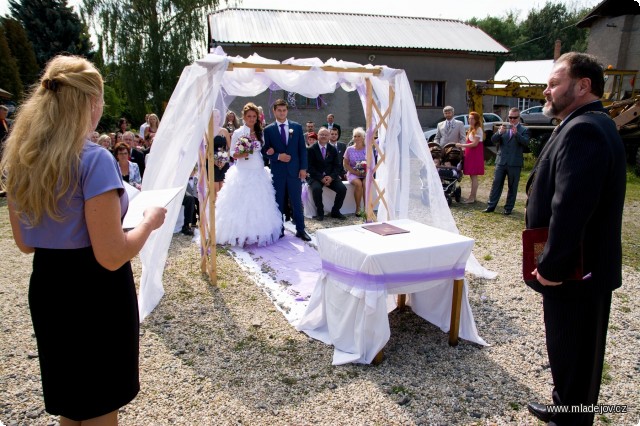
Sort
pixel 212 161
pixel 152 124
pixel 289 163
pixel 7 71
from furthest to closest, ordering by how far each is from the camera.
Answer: pixel 7 71 < pixel 152 124 < pixel 289 163 < pixel 212 161

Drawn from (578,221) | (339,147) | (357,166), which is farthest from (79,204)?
(339,147)

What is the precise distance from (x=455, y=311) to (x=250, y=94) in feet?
11.1

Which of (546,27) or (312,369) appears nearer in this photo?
(312,369)

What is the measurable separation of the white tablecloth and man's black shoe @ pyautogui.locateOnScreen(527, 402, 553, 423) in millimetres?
824

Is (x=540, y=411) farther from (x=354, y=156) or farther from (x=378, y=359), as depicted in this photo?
(x=354, y=156)

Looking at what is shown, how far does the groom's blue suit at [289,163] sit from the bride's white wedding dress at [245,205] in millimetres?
203

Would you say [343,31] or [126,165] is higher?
[343,31]

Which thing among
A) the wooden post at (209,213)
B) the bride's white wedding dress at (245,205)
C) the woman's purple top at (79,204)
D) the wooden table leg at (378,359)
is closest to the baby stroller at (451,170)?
the bride's white wedding dress at (245,205)

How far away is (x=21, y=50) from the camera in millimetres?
19047

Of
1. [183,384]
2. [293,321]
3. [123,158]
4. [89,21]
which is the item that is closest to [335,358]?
[293,321]

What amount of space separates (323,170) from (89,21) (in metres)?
16.2

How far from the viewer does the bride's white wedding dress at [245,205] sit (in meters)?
6.30

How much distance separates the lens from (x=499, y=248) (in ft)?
20.3

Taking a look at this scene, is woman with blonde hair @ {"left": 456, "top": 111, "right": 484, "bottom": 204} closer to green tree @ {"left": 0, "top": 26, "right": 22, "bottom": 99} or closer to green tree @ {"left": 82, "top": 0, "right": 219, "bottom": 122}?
green tree @ {"left": 82, "top": 0, "right": 219, "bottom": 122}
